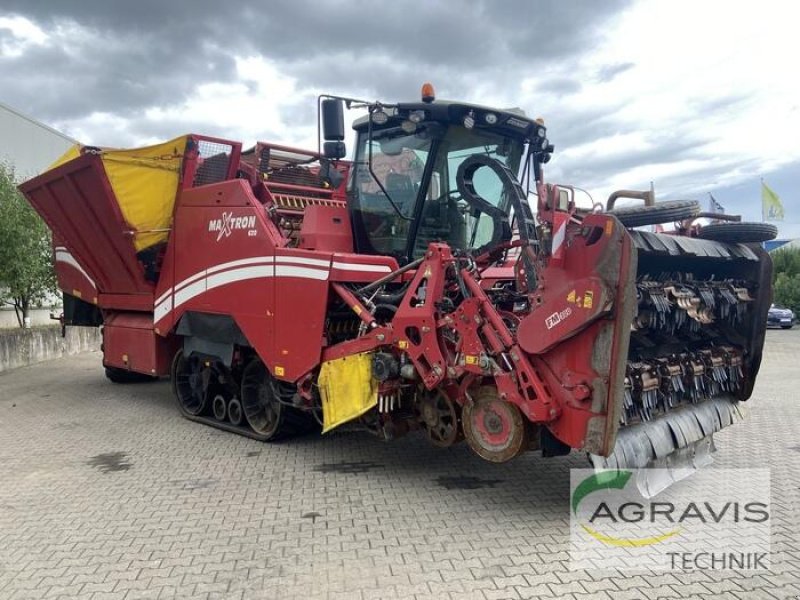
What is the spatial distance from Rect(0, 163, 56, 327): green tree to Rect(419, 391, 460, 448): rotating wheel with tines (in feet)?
29.6

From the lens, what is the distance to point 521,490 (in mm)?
4426

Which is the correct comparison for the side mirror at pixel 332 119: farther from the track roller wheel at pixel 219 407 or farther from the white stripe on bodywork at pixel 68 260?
the white stripe on bodywork at pixel 68 260

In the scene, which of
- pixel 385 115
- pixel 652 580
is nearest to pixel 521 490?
pixel 652 580

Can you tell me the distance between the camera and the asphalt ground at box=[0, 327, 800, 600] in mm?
3094

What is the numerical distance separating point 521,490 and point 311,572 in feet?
5.99

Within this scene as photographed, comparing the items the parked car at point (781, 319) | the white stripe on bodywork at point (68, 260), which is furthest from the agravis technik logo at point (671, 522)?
the parked car at point (781, 319)

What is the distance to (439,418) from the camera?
4.50 m

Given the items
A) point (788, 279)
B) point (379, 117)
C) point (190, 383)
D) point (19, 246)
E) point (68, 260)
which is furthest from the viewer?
point (788, 279)

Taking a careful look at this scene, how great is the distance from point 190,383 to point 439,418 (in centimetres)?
354

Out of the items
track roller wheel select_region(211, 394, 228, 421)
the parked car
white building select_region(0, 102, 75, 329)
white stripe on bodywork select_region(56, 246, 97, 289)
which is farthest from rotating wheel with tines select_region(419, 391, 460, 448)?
the parked car

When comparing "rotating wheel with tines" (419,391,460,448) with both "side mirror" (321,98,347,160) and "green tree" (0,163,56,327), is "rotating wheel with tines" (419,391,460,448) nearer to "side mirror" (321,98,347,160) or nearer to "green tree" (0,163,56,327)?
"side mirror" (321,98,347,160)

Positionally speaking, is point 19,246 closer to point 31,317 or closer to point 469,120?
point 31,317

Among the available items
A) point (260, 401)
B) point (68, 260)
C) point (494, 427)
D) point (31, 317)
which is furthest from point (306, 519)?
point (31, 317)

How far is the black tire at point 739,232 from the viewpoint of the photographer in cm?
468
